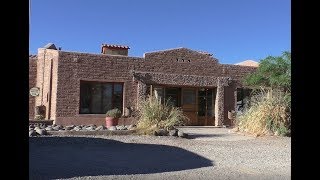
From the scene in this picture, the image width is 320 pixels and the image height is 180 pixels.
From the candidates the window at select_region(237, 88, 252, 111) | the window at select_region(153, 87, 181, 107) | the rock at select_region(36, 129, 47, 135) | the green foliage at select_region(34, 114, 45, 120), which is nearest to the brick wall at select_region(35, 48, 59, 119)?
the green foliage at select_region(34, 114, 45, 120)

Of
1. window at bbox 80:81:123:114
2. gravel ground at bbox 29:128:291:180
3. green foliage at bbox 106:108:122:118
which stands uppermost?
window at bbox 80:81:123:114

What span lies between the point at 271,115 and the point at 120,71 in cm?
756

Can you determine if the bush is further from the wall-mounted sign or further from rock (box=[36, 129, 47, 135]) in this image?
the wall-mounted sign

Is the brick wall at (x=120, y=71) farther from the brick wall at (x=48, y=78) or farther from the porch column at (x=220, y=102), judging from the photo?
the porch column at (x=220, y=102)

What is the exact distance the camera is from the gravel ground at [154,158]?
6570mm

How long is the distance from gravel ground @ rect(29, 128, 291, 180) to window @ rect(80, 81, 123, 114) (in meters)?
5.40

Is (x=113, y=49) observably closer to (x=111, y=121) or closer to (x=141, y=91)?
(x=141, y=91)

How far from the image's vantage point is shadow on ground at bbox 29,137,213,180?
6.73 metres

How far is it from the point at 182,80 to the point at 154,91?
146 centimetres

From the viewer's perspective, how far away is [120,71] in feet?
61.2

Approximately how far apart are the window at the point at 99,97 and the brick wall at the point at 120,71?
319 mm

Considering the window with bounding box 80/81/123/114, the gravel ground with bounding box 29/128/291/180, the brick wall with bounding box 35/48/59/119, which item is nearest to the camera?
the gravel ground with bounding box 29/128/291/180
